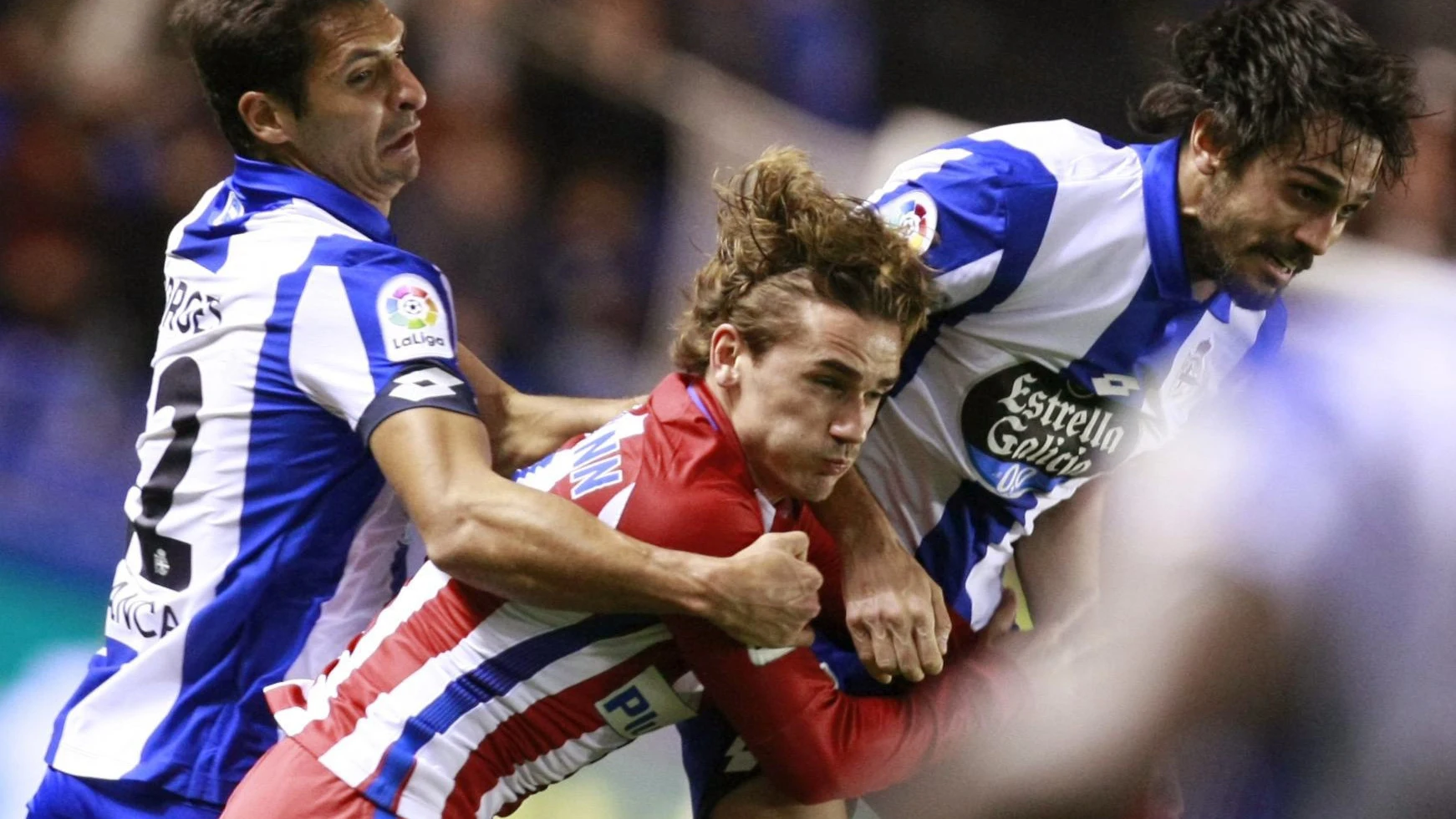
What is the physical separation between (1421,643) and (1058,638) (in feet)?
2.55

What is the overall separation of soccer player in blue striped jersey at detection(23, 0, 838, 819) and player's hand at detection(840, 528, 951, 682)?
19cm

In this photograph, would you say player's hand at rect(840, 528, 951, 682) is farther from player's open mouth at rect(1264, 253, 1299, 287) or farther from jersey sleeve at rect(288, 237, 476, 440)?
player's open mouth at rect(1264, 253, 1299, 287)

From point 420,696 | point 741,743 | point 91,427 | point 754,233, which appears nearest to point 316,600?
point 420,696

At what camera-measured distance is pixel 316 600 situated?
92.0 inches

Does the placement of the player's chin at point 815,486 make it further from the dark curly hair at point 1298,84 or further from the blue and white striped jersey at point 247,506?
the dark curly hair at point 1298,84

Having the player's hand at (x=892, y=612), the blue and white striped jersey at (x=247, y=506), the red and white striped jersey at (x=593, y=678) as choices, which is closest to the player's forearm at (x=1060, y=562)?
the player's hand at (x=892, y=612)

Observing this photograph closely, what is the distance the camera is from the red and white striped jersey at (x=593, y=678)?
78.5 inches

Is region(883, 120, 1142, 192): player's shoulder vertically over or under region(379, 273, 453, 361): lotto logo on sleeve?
over

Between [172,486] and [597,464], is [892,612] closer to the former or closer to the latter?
[597,464]

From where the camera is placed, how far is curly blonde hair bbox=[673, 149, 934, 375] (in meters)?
2.03

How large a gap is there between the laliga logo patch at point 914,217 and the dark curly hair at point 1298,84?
0.47 metres

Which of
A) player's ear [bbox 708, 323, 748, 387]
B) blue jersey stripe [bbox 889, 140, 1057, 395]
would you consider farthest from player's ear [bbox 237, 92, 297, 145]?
blue jersey stripe [bbox 889, 140, 1057, 395]

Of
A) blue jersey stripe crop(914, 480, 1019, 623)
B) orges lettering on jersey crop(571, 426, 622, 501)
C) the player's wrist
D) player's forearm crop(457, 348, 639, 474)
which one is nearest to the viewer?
the player's wrist

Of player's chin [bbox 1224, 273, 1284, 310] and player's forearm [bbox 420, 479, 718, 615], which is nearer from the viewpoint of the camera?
player's forearm [bbox 420, 479, 718, 615]
